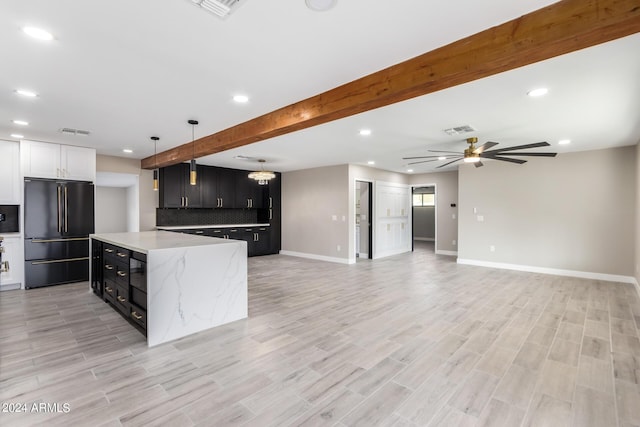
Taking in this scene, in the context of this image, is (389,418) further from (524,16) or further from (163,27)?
(163,27)

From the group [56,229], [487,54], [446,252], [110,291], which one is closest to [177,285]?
[110,291]

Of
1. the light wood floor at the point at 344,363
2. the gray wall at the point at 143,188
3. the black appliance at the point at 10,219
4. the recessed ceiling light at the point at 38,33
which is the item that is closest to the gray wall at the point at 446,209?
the light wood floor at the point at 344,363

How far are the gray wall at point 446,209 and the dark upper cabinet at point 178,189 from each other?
6.68m

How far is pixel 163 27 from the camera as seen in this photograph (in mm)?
1946

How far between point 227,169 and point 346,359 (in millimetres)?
6508

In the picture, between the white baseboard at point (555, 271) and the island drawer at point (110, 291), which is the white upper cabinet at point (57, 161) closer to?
the island drawer at point (110, 291)

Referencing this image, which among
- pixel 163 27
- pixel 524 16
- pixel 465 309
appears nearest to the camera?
pixel 524 16

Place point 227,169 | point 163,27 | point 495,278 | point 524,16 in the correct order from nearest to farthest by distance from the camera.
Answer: point 524,16, point 163,27, point 495,278, point 227,169

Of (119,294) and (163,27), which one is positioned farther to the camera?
(119,294)

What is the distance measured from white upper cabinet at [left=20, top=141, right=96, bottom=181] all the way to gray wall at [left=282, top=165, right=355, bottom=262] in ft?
15.3

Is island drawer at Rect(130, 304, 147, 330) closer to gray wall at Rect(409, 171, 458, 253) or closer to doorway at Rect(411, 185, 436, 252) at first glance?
gray wall at Rect(409, 171, 458, 253)

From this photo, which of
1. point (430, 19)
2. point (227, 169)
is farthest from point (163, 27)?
point (227, 169)

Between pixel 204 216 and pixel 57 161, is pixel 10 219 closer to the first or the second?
pixel 57 161

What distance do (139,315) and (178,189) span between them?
4.62 m
